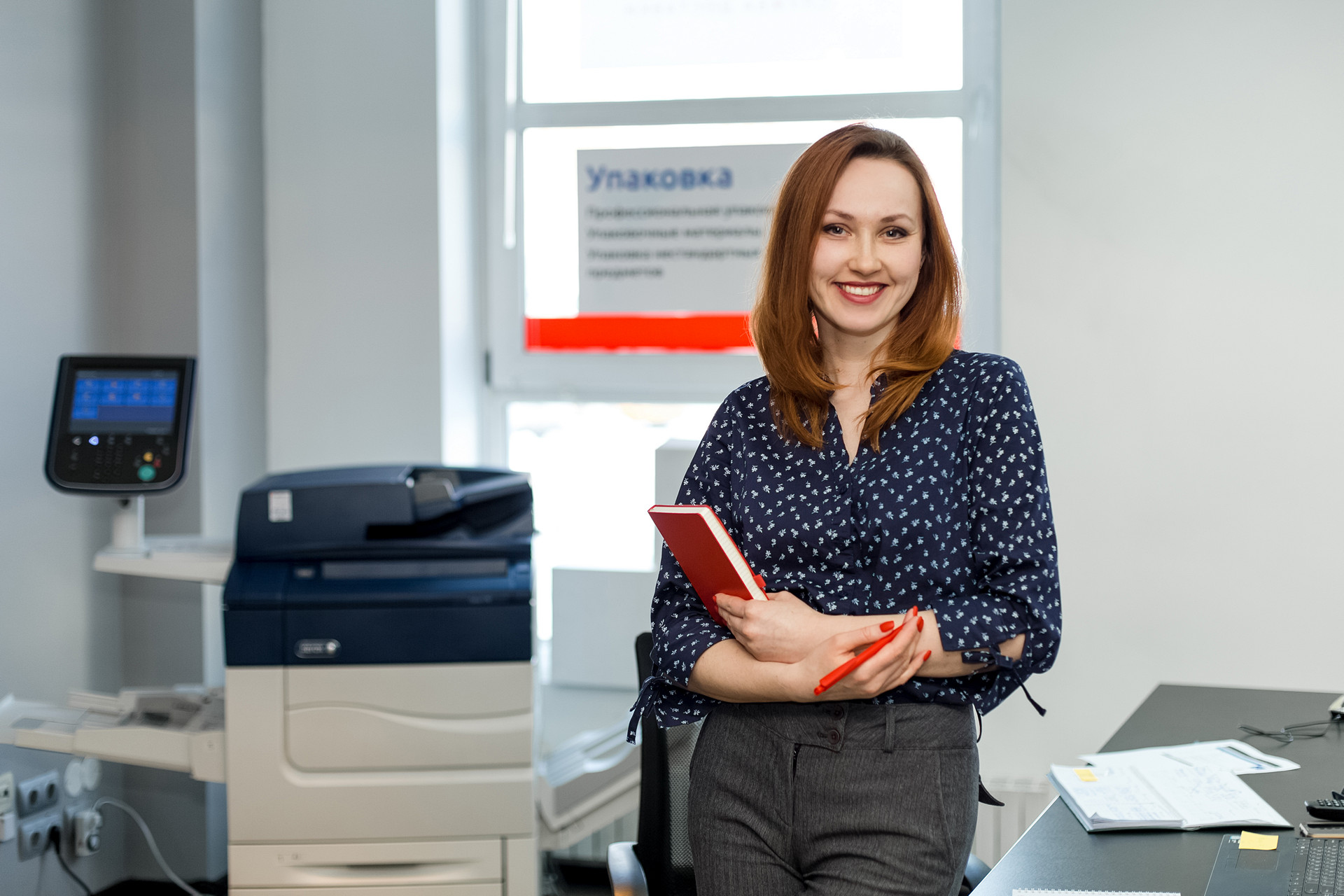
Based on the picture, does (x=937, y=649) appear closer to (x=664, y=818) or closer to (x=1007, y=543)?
(x=1007, y=543)

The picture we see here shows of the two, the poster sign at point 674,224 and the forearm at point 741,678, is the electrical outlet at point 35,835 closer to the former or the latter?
the poster sign at point 674,224

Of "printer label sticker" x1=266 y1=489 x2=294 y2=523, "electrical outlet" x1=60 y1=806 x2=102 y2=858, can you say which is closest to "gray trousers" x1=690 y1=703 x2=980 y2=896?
"printer label sticker" x1=266 y1=489 x2=294 y2=523

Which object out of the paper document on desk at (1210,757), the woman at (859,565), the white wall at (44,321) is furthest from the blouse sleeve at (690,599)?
the white wall at (44,321)

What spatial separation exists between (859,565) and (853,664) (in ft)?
0.49

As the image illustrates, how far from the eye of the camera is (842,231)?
120 cm

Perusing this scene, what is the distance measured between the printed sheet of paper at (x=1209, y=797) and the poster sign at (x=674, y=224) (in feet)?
5.44

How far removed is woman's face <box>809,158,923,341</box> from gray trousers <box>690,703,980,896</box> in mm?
423

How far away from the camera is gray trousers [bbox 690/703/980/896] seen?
1.06 m

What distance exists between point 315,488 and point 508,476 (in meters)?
0.39

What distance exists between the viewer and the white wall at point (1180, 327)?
2465 mm

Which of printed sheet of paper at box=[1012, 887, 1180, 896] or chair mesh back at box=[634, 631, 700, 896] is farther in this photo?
chair mesh back at box=[634, 631, 700, 896]

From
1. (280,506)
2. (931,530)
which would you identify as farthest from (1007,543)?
(280,506)

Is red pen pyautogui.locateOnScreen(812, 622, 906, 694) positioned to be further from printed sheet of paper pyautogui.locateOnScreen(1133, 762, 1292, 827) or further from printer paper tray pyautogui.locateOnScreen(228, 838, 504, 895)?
printer paper tray pyautogui.locateOnScreen(228, 838, 504, 895)

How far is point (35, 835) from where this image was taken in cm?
252
